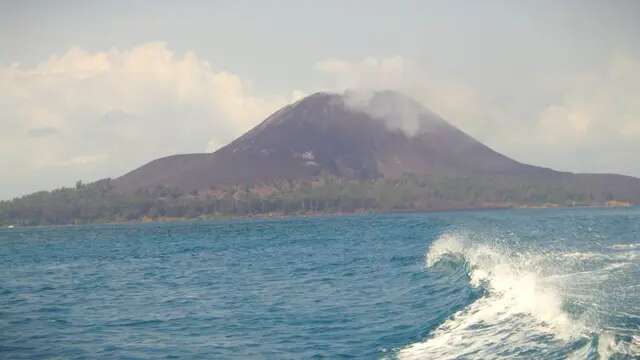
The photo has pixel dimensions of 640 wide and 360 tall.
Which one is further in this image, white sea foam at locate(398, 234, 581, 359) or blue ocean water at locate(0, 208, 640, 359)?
blue ocean water at locate(0, 208, 640, 359)

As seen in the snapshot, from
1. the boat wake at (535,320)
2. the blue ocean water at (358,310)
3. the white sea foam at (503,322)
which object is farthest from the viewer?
the blue ocean water at (358,310)

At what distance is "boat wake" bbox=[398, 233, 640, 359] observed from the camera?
665 inches

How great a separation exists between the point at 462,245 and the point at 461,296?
21484 millimetres

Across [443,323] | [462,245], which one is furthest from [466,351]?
[462,245]

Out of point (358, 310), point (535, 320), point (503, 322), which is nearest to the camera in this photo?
point (535, 320)

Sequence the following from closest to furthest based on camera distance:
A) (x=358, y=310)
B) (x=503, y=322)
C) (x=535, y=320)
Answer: (x=535, y=320)
(x=503, y=322)
(x=358, y=310)

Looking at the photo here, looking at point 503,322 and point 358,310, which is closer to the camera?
point 503,322

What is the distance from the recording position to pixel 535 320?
19953mm

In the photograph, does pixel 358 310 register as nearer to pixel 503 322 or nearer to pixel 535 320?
pixel 503 322

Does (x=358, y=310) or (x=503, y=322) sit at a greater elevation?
Result: (x=503, y=322)

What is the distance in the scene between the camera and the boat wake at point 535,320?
1689cm

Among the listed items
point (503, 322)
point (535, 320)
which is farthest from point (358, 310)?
point (535, 320)

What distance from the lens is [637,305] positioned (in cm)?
2038

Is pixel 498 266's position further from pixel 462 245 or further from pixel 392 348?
pixel 462 245
